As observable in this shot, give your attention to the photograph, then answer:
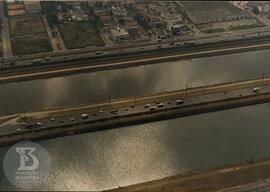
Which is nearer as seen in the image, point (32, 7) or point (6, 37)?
point (6, 37)

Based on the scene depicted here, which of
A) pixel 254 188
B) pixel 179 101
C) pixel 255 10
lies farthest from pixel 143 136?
pixel 255 10

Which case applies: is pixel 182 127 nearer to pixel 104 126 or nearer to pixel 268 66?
pixel 104 126

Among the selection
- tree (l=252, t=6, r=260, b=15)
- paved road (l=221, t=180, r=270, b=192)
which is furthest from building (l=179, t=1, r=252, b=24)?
paved road (l=221, t=180, r=270, b=192)

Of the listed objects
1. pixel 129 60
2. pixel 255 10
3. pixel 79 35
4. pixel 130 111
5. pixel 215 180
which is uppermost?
pixel 79 35

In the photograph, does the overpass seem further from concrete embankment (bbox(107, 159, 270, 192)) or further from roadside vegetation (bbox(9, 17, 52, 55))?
roadside vegetation (bbox(9, 17, 52, 55))

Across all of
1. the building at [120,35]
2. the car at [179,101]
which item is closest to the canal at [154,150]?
the car at [179,101]

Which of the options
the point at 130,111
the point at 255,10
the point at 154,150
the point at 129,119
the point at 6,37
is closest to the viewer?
the point at 154,150

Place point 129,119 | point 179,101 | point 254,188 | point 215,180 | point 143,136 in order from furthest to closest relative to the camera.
A: 1. point 179,101
2. point 129,119
3. point 143,136
4. point 215,180
5. point 254,188

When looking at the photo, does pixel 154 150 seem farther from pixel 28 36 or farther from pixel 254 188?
pixel 28 36
